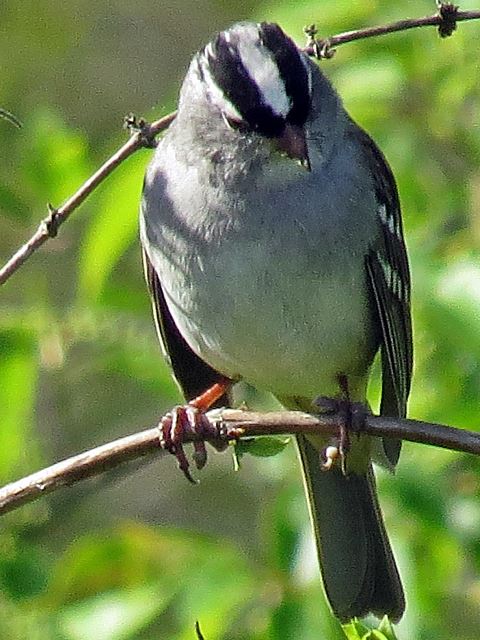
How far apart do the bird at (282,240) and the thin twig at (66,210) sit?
10.1 inches

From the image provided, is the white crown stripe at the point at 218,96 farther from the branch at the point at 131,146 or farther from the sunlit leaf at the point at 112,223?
the sunlit leaf at the point at 112,223

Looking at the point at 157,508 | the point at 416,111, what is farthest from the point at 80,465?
the point at 157,508

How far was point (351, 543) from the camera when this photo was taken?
10.9 ft

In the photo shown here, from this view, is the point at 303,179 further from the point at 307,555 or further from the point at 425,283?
the point at 307,555

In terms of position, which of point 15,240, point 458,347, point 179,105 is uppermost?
point 179,105

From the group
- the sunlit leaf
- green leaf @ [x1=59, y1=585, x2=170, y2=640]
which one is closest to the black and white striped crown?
the sunlit leaf

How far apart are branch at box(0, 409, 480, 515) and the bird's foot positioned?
0.24 m

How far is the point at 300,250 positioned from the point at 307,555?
639mm

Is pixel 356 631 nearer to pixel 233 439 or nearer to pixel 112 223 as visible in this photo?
pixel 233 439

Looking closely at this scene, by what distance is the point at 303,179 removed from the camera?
2936 millimetres

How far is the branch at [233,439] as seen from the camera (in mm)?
2246

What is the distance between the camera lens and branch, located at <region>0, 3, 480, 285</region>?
2514 millimetres

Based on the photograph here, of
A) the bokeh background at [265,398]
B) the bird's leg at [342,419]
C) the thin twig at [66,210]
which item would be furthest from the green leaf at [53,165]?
the thin twig at [66,210]

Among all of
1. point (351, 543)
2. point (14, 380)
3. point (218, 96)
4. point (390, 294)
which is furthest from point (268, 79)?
point (351, 543)
